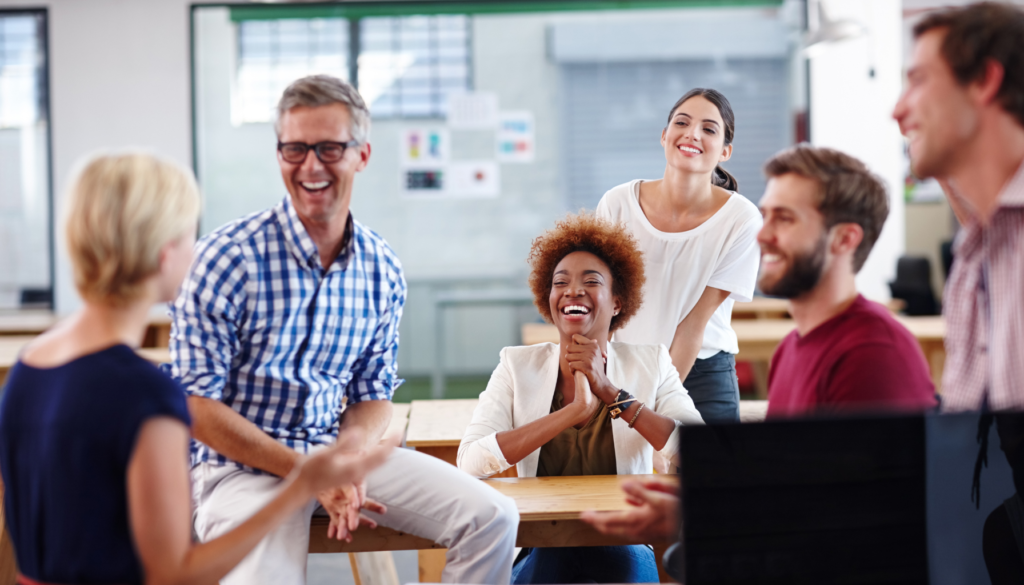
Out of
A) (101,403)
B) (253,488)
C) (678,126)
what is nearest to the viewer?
(101,403)

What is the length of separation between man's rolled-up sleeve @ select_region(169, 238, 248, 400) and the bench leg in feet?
2.94

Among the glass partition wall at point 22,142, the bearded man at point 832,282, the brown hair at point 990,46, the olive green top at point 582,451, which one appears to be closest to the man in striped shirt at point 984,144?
the brown hair at point 990,46

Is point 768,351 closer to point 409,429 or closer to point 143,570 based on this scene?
point 409,429

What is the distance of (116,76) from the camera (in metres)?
5.96

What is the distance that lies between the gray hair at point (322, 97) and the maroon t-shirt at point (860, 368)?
1.11 m

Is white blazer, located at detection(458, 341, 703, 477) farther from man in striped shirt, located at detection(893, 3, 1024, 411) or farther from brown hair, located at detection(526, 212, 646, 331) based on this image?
man in striped shirt, located at detection(893, 3, 1024, 411)

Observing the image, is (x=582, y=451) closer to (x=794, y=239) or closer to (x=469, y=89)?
(x=794, y=239)

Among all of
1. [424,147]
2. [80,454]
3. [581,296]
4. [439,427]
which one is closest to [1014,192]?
[581,296]

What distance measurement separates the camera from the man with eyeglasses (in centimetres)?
181

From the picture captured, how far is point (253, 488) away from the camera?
185cm

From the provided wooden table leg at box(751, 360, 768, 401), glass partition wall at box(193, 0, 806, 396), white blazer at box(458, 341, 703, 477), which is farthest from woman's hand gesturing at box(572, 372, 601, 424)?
wooden table leg at box(751, 360, 768, 401)

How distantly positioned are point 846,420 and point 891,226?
562 cm

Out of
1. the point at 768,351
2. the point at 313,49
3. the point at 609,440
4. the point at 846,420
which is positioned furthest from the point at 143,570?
the point at 313,49

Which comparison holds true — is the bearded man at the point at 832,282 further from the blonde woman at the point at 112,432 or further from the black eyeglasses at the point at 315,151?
the black eyeglasses at the point at 315,151
